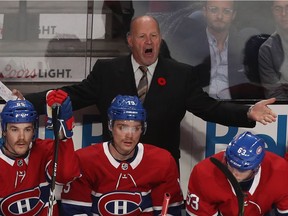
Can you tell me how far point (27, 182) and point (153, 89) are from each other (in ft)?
2.70

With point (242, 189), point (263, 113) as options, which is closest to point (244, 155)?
point (242, 189)

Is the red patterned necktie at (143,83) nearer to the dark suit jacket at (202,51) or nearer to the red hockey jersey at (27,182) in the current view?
the dark suit jacket at (202,51)

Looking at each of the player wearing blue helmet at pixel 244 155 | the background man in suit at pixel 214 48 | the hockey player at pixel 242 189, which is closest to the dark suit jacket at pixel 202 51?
the background man in suit at pixel 214 48

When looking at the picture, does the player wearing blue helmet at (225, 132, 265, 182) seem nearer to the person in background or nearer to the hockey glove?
the hockey glove

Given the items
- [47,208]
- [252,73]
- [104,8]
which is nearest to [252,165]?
[47,208]

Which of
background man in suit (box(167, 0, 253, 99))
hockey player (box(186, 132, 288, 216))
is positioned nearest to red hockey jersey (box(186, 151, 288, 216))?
hockey player (box(186, 132, 288, 216))

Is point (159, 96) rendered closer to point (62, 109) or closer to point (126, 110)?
point (126, 110)

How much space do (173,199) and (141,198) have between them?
140 millimetres

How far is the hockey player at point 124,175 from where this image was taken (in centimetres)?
436

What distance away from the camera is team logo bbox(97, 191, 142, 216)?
14.4 ft

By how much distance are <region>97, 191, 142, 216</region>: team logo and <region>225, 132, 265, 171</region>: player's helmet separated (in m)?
0.51

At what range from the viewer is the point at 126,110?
14.2 feet

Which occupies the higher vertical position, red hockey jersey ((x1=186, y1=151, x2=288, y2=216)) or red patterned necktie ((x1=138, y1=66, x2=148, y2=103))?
red patterned necktie ((x1=138, y1=66, x2=148, y2=103))

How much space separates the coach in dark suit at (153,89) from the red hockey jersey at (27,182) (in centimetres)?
47
